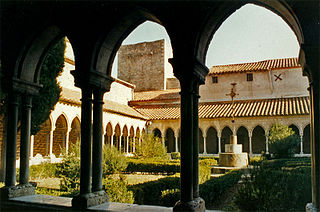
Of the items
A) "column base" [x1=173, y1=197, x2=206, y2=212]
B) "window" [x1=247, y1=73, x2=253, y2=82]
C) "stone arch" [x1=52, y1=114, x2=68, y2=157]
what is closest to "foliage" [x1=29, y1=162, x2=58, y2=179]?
"stone arch" [x1=52, y1=114, x2=68, y2=157]

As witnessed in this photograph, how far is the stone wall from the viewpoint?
28.5 meters

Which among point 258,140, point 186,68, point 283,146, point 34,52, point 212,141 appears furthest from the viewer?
point 212,141

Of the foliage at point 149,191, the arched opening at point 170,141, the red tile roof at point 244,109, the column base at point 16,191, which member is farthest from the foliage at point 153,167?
the arched opening at point 170,141

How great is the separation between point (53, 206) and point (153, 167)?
29.2 ft

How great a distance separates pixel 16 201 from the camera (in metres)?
4.24

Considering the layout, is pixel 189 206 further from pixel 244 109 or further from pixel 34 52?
pixel 244 109

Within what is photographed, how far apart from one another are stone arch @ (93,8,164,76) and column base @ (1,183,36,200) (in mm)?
2206

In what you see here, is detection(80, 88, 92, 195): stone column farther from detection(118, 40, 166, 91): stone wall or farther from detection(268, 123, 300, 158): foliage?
detection(118, 40, 166, 91): stone wall

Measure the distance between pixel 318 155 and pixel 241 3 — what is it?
2019 millimetres

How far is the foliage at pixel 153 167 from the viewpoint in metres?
12.3

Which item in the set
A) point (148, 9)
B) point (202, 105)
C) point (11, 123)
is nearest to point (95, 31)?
point (148, 9)

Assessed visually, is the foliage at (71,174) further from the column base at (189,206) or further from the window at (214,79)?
the window at (214,79)

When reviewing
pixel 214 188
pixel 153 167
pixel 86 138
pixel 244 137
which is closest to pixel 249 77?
pixel 244 137

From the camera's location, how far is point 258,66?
22547mm
